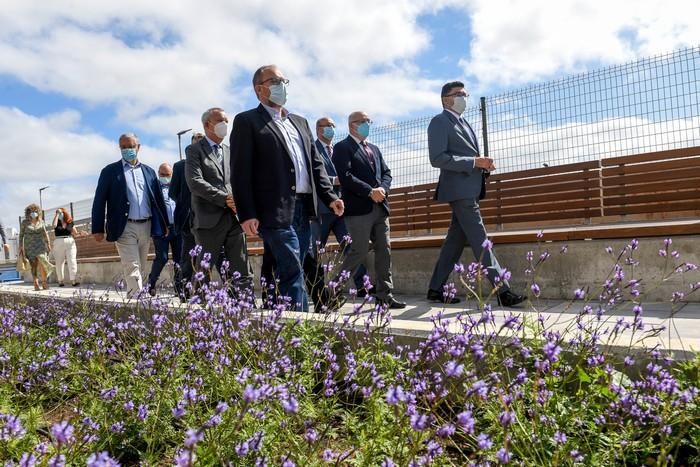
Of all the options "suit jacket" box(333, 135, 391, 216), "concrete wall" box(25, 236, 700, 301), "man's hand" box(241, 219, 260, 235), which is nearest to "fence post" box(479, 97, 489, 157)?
"concrete wall" box(25, 236, 700, 301)

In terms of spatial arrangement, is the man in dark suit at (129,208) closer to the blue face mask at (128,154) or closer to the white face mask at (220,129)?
the blue face mask at (128,154)

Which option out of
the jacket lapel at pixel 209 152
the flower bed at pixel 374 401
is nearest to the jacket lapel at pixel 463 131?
the jacket lapel at pixel 209 152

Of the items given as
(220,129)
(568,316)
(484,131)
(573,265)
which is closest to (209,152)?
(220,129)

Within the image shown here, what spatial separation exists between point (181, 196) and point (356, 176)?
2.13 metres

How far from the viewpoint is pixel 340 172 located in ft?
18.7

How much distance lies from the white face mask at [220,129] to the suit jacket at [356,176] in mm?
1069

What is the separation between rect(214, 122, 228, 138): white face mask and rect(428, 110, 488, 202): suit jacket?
1.92 metres

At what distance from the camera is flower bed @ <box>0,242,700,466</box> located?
1.62 meters

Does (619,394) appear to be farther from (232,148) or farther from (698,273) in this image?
(698,273)

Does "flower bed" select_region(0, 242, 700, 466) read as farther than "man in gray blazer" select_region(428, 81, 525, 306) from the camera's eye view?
No

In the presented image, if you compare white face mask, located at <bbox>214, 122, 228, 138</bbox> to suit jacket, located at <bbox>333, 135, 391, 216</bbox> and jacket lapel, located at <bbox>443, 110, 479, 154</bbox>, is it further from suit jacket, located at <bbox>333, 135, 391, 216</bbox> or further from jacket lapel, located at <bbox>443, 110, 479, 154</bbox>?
jacket lapel, located at <bbox>443, 110, 479, 154</bbox>

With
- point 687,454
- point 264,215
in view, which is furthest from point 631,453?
point 264,215

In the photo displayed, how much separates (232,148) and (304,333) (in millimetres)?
1719

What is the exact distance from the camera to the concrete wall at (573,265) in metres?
5.38
